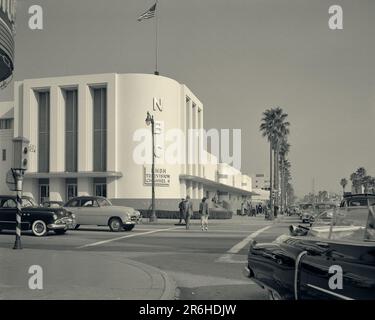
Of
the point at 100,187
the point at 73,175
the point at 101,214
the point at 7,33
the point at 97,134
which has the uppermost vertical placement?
the point at 97,134

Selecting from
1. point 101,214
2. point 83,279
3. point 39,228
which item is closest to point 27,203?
point 39,228

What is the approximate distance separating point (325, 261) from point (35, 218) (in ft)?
53.4

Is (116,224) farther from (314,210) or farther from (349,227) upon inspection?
(349,227)

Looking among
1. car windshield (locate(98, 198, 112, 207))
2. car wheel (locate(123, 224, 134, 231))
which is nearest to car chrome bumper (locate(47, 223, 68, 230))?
car windshield (locate(98, 198, 112, 207))

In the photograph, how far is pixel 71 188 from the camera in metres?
47.2

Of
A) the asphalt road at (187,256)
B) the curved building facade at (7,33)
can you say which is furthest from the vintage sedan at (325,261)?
the curved building facade at (7,33)

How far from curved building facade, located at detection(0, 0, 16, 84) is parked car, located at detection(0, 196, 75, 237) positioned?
664cm

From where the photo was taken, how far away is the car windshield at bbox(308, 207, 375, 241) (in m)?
4.54

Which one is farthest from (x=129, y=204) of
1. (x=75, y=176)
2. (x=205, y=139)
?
(x=205, y=139)

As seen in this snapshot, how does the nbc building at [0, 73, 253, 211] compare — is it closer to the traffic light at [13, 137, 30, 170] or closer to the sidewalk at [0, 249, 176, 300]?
the traffic light at [13, 137, 30, 170]

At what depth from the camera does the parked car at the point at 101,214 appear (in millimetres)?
22109

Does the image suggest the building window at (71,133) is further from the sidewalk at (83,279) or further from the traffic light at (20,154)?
the sidewalk at (83,279)

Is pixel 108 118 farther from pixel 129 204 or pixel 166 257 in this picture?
pixel 166 257
